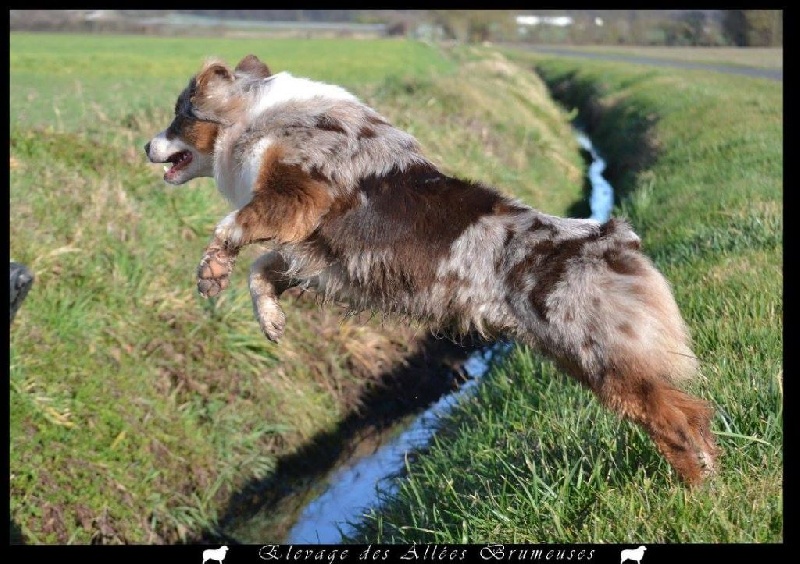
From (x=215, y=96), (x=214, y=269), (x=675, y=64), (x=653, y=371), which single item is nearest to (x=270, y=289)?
(x=214, y=269)

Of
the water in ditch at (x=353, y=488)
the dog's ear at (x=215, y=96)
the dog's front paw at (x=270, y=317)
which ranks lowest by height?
the water in ditch at (x=353, y=488)

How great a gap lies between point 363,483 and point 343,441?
939 mm

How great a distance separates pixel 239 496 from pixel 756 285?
15.8 feet

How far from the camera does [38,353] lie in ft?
26.0

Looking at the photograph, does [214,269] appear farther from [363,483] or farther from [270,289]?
[363,483]

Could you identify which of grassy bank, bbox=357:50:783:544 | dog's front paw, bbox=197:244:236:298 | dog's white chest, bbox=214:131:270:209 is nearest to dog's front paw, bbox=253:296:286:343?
dog's front paw, bbox=197:244:236:298

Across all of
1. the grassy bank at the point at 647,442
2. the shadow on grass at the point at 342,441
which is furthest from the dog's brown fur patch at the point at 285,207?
the grassy bank at the point at 647,442

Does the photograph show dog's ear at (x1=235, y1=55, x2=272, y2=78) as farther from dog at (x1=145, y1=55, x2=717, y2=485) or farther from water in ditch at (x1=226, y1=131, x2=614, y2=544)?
water in ditch at (x1=226, y1=131, x2=614, y2=544)

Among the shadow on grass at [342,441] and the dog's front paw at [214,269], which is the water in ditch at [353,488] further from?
the dog's front paw at [214,269]

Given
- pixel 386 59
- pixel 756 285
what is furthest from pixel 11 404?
pixel 386 59

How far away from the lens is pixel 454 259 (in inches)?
200

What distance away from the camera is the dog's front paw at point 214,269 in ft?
17.1
